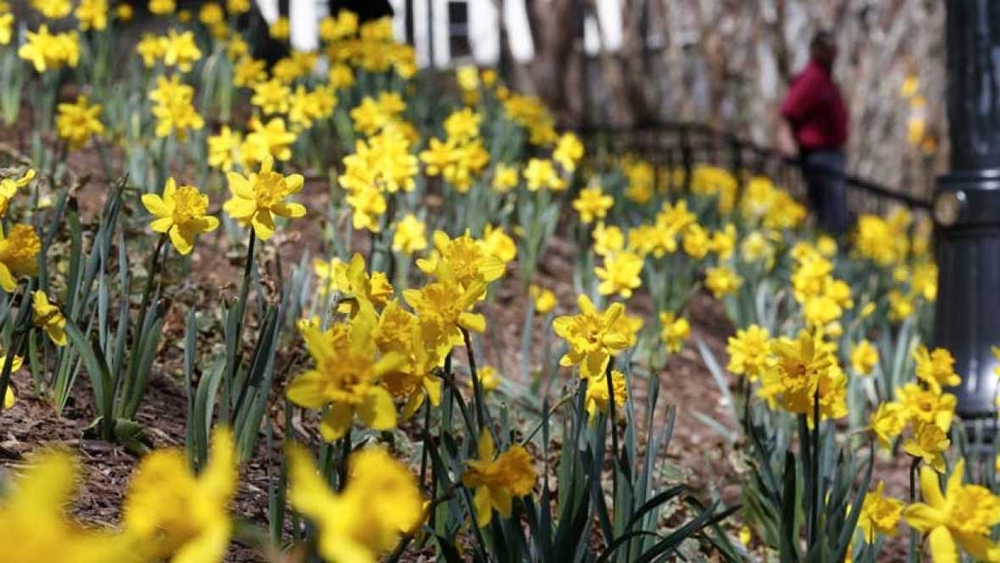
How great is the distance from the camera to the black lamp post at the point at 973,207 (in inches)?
153

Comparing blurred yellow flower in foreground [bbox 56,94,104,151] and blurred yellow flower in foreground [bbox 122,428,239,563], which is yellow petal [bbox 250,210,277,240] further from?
blurred yellow flower in foreground [bbox 56,94,104,151]

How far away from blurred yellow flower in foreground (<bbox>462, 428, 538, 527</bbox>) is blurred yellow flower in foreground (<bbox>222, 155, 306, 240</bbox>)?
A: 0.59m

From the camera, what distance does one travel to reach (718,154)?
11.8m

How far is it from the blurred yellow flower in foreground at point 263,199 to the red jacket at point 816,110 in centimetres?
691

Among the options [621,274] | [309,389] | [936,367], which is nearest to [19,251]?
[309,389]

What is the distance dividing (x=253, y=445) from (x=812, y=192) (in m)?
6.91

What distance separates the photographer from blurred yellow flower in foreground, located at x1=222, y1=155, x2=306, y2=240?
1862 mm

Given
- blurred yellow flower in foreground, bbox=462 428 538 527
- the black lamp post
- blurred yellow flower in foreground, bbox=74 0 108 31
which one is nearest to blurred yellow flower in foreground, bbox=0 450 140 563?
blurred yellow flower in foreground, bbox=462 428 538 527

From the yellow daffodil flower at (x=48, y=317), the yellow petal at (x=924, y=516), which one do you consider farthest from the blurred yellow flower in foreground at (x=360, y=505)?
the yellow daffodil flower at (x=48, y=317)

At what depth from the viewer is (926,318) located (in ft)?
16.6

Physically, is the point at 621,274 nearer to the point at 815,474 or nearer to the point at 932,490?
the point at 815,474

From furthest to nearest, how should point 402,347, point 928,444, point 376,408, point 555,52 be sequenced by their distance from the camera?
point 555,52 < point 928,444 < point 402,347 < point 376,408

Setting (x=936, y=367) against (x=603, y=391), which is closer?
(x=603, y=391)

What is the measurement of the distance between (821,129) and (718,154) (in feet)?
10.6
